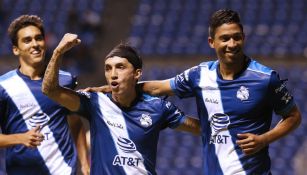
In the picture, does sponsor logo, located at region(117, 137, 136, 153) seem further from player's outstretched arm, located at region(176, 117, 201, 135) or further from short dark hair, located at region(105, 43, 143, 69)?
short dark hair, located at region(105, 43, 143, 69)

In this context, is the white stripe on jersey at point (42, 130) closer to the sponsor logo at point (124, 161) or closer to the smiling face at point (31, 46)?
the smiling face at point (31, 46)

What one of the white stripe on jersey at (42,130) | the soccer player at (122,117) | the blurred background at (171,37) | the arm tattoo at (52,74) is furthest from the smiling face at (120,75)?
the blurred background at (171,37)

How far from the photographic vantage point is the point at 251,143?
5.29 m

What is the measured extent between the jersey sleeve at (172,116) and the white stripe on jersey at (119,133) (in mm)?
328

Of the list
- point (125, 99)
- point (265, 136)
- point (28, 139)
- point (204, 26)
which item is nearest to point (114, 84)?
point (125, 99)

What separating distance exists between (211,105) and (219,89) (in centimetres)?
13

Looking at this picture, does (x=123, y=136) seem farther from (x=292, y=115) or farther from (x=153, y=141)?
(x=292, y=115)

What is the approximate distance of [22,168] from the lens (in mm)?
6121

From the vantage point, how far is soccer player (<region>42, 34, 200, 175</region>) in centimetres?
550

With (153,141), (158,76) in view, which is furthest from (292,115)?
(158,76)

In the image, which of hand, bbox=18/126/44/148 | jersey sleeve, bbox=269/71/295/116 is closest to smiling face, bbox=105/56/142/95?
hand, bbox=18/126/44/148

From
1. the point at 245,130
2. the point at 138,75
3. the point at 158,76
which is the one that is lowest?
the point at 158,76

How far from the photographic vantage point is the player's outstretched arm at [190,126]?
580 cm

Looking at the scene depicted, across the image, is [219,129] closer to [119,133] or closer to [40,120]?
[119,133]
